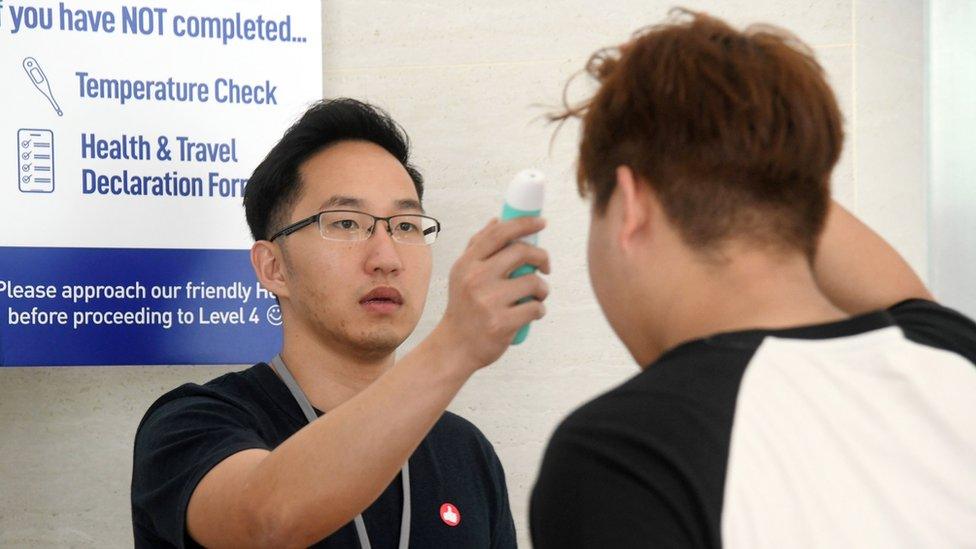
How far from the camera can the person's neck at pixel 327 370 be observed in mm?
1715

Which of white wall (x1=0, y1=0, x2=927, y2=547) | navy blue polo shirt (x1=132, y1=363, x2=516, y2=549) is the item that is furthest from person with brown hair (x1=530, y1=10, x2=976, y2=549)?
white wall (x1=0, y1=0, x2=927, y2=547)

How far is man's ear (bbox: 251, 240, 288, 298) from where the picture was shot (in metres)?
1.78

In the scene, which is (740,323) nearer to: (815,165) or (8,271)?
(815,165)

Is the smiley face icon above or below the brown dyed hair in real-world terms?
below

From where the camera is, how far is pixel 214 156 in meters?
2.14

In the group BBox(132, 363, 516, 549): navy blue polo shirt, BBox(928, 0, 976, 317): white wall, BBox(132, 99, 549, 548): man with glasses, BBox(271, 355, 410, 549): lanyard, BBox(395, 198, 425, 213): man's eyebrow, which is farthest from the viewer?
BBox(928, 0, 976, 317): white wall

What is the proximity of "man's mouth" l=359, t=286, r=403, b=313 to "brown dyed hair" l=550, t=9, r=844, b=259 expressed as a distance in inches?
32.4

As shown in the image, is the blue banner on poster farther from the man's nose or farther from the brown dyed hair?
the brown dyed hair

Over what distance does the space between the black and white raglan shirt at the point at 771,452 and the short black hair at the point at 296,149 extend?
109 cm

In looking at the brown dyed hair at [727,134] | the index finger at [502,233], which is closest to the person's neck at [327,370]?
the index finger at [502,233]

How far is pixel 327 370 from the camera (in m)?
1.72

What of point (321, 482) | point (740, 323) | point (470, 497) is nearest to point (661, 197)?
point (740, 323)

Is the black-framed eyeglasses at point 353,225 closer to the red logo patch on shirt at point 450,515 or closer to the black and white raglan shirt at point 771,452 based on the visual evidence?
the red logo patch on shirt at point 450,515

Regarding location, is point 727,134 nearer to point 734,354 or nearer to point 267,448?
point 734,354
